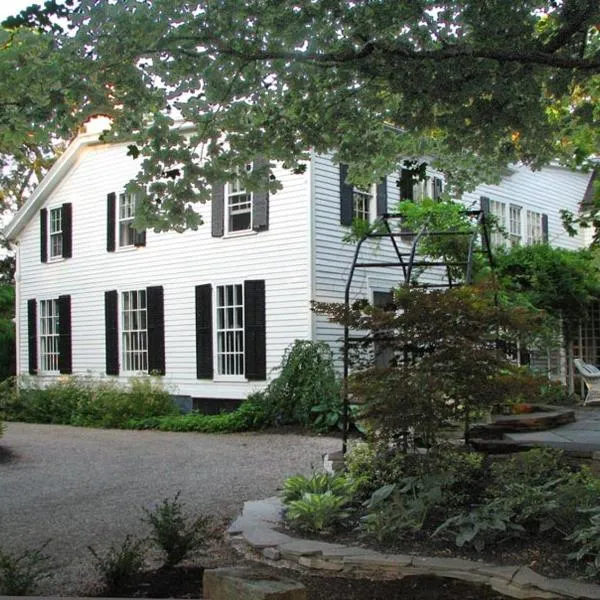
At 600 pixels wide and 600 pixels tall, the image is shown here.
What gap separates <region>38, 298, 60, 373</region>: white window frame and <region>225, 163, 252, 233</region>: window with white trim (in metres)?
6.50

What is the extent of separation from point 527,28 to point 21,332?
710 inches

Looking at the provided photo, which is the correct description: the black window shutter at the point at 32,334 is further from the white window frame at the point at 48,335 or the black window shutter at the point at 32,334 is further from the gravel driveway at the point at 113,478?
the gravel driveway at the point at 113,478

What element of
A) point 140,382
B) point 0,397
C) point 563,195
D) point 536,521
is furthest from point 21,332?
point 536,521

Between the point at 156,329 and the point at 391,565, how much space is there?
1300 cm

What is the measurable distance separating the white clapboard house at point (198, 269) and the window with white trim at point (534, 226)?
0.05 m

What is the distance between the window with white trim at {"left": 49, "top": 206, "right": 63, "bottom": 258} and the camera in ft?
65.5

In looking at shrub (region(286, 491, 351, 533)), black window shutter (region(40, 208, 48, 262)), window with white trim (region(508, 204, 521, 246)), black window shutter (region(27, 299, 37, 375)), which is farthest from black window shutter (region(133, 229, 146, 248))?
shrub (region(286, 491, 351, 533))

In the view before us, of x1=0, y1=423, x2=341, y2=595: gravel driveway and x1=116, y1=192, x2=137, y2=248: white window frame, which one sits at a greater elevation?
x1=116, y1=192, x2=137, y2=248: white window frame

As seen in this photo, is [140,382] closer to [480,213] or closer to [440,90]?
[480,213]

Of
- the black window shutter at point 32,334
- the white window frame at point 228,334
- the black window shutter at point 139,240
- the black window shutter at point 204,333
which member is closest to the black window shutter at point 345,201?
the white window frame at point 228,334

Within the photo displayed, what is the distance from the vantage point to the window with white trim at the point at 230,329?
1563cm

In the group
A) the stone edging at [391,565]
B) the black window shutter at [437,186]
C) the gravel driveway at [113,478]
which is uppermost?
the black window shutter at [437,186]

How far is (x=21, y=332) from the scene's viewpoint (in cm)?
2097

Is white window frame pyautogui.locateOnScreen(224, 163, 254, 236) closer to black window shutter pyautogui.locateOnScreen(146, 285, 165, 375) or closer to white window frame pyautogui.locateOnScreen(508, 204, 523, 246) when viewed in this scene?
black window shutter pyautogui.locateOnScreen(146, 285, 165, 375)
